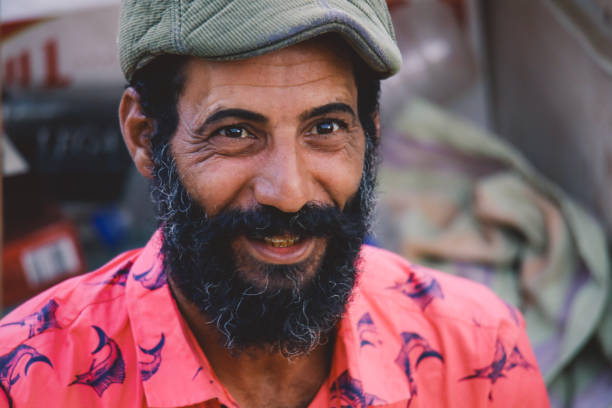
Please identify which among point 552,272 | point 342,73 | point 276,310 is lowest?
point 552,272

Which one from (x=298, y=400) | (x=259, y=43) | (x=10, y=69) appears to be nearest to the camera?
(x=259, y=43)

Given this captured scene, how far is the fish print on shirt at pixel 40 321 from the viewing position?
150 cm

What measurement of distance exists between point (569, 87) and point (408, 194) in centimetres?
98

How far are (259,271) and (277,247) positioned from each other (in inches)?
2.7

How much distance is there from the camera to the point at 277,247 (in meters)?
1.43

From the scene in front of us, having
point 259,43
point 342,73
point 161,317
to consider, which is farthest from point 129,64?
point 161,317

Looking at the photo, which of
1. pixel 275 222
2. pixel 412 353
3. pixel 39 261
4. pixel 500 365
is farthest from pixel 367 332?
pixel 39 261

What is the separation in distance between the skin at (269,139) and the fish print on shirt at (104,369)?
0.73 ft

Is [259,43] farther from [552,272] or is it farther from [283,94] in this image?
[552,272]

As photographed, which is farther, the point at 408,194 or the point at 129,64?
the point at 408,194

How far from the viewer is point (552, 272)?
279 centimetres

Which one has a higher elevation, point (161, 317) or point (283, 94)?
point (283, 94)

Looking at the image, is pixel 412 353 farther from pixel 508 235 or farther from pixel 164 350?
pixel 508 235

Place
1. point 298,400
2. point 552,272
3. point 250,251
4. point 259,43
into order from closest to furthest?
point 259,43 → point 250,251 → point 298,400 → point 552,272
